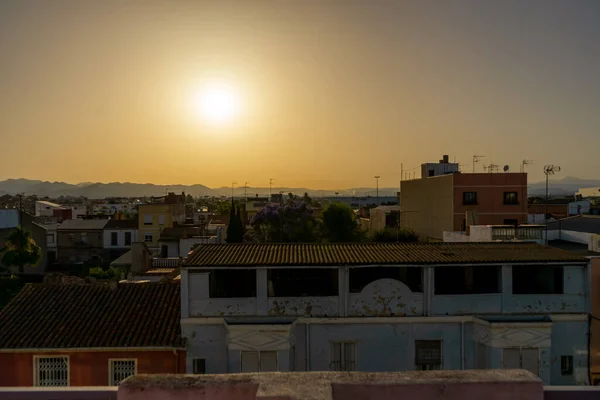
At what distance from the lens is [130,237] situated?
2243 inches

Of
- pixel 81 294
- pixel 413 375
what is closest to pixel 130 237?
pixel 81 294

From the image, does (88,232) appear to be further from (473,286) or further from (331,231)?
(473,286)

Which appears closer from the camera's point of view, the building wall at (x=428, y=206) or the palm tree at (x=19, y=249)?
the palm tree at (x=19, y=249)

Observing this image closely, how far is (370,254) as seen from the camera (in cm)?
1611

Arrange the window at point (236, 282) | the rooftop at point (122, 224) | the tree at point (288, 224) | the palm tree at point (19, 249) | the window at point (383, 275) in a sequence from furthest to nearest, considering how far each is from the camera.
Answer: the rooftop at point (122, 224) < the tree at point (288, 224) < the palm tree at point (19, 249) < the window at point (383, 275) < the window at point (236, 282)

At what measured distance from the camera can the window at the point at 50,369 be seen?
14.3m

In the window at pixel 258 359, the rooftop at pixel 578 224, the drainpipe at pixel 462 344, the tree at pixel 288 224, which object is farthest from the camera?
the tree at pixel 288 224

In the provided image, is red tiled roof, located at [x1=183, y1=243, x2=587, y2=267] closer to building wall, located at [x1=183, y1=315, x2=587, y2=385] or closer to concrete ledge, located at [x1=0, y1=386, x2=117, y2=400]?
building wall, located at [x1=183, y1=315, x2=587, y2=385]

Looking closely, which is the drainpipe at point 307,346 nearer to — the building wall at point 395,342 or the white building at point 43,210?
the building wall at point 395,342

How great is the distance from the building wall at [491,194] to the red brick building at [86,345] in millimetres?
34075

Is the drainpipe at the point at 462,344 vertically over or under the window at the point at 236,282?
under

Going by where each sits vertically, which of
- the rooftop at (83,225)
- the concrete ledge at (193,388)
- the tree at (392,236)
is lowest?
the tree at (392,236)

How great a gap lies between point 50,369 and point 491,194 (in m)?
39.2

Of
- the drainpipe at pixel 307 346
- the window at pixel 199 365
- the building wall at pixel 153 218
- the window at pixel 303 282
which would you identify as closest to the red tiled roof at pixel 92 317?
the window at pixel 199 365
